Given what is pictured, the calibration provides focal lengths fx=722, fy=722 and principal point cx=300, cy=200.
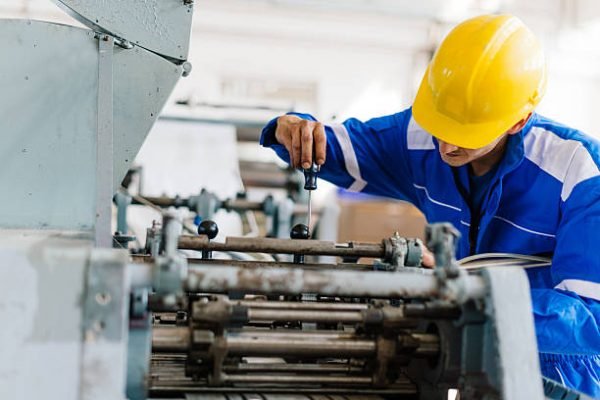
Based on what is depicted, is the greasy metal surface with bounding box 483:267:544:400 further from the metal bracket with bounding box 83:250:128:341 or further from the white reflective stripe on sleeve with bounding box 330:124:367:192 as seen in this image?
the white reflective stripe on sleeve with bounding box 330:124:367:192

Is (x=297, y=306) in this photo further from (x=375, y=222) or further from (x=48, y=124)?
(x=375, y=222)

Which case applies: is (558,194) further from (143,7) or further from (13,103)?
(13,103)

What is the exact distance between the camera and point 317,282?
0.81m

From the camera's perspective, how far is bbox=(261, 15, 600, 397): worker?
1.20m

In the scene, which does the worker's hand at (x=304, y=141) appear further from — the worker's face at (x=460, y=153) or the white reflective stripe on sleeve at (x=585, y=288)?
the white reflective stripe on sleeve at (x=585, y=288)

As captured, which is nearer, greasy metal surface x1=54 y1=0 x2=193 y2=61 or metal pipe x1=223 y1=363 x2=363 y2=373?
metal pipe x1=223 y1=363 x2=363 y2=373

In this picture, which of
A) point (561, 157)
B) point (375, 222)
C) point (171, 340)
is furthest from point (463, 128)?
point (375, 222)

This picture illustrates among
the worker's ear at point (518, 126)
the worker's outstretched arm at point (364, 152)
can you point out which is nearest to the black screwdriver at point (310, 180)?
the worker's outstretched arm at point (364, 152)

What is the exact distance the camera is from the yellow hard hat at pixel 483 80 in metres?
1.28

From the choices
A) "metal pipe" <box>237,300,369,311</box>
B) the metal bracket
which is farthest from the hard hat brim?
the metal bracket

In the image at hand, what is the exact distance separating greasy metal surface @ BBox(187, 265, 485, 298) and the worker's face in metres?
0.56

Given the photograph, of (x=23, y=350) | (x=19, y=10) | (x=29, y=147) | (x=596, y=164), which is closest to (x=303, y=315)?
(x=23, y=350)

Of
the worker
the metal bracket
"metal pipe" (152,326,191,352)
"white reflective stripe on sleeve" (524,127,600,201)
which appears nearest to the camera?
the metal bracket

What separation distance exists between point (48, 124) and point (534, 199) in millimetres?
887
